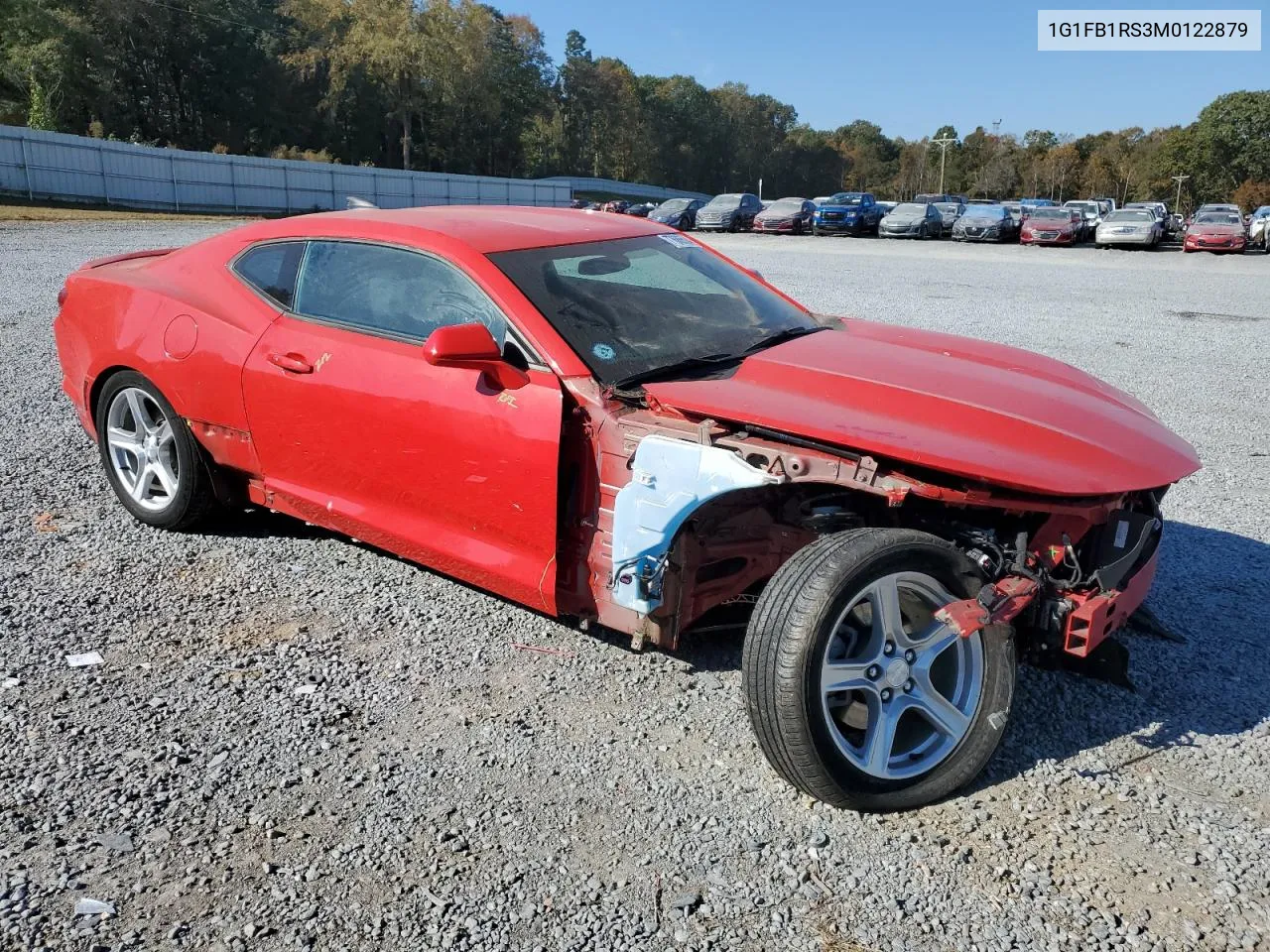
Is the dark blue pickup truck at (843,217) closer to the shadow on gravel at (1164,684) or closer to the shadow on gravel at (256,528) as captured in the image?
the shadow on gravel at (1164,684)

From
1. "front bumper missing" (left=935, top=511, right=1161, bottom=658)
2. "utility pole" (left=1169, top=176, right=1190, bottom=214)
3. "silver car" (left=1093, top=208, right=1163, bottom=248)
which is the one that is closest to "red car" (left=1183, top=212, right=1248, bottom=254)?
"silver car" (left=1093, top=208, right=1163, bottom=248)

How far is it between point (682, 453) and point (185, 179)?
35.5m

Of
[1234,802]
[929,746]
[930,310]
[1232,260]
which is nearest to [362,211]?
[929,746]

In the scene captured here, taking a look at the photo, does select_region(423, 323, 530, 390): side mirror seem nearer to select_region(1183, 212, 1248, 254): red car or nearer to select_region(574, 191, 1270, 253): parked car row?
select_region(574, 191, 1270, 253): parked car row

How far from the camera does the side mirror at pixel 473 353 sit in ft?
10.6

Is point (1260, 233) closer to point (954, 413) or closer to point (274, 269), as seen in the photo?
point (954, 413)

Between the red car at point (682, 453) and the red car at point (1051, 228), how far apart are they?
97.9 feet

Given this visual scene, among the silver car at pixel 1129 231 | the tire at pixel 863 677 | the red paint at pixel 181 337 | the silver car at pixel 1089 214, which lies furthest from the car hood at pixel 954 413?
the silver car at pixel 1089 214

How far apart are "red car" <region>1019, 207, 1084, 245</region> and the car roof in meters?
30.0

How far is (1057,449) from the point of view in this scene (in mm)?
2959

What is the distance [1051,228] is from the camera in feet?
103

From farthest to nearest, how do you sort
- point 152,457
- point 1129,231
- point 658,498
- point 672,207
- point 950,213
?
point 672,207 → point 950,213 → point 1129,231 → point 152,457 → point 658,498

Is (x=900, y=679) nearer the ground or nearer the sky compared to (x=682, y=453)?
nearer the ground

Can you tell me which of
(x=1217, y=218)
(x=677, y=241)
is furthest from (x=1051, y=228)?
(x=677, y=241)
